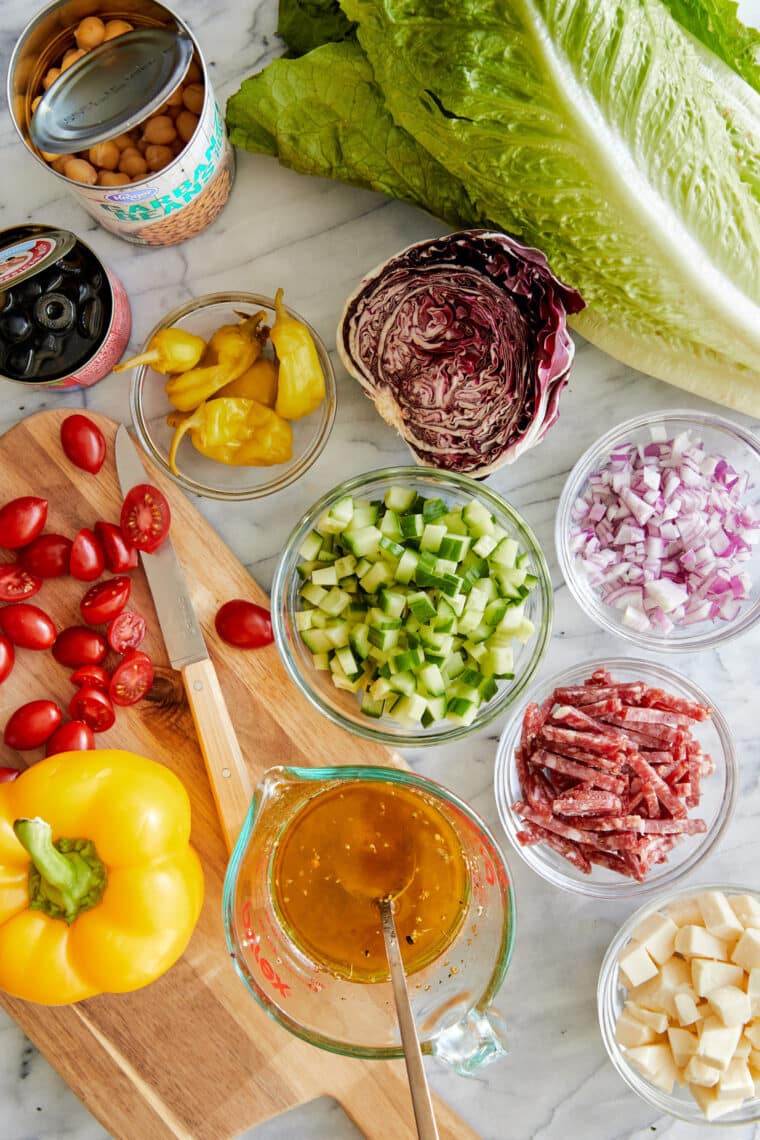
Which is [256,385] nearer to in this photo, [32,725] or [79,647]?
[79,647]

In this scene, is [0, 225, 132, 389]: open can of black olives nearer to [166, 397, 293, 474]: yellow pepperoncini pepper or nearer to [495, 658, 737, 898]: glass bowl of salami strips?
[166, 397, 293, 474]: yellow pepperoncini pepper

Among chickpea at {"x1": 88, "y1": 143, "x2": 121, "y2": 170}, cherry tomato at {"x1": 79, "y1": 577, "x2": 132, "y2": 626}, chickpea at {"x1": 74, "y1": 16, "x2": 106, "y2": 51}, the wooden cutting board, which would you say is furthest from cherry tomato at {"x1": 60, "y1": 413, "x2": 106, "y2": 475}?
chickpea at {"x1": 74, "y1": 16, "x2": 106, "y2": 51}

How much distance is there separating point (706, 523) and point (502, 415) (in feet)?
1.64

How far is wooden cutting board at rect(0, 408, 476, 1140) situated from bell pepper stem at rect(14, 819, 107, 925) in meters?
0.28

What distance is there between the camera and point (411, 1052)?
149 centimetres

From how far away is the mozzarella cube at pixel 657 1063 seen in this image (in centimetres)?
186

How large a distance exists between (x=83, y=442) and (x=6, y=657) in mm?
484

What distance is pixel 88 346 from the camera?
1.83 metres

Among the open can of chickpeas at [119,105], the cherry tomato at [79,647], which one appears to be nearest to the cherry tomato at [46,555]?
the cherry tomato at [79,647]

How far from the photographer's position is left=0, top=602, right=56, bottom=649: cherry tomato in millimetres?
1905

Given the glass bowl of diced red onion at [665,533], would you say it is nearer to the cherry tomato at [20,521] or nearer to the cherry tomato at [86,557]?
the cherry tomato at [86,557]

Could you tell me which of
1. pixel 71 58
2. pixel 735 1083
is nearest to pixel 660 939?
pixel 735 1083

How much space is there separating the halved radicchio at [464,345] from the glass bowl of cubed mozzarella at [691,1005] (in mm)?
1028

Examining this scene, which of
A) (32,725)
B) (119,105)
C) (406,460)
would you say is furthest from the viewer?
(406,460)
